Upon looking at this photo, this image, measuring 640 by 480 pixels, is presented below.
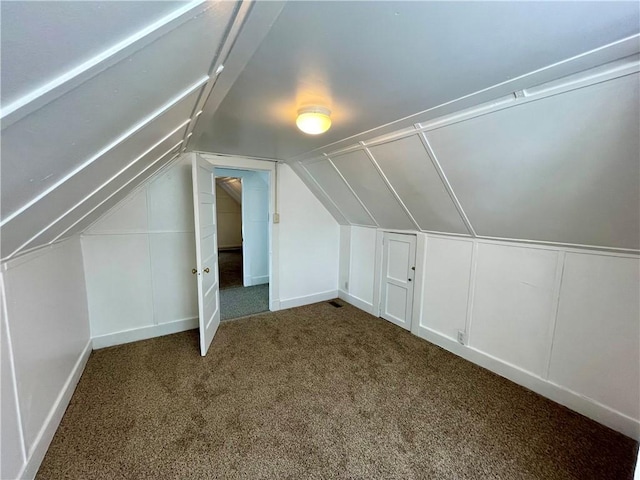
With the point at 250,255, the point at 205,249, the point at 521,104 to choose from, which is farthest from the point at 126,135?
the point at 250,255

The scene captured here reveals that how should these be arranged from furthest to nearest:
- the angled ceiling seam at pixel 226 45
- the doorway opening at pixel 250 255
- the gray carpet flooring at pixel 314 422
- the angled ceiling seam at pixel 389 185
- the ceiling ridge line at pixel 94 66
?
the doorway opening at pixel 250 255 < the angled ceiling seam at pixel 389 185 < the gray carpet flooring at pixel 314 422 < the angled ceiling seam at pixel 226 45 < the ceiling ridge line at pixel 94 66

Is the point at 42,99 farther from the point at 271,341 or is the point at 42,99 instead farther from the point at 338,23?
the point at 271,341

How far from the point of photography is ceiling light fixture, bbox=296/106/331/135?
5.45 feet

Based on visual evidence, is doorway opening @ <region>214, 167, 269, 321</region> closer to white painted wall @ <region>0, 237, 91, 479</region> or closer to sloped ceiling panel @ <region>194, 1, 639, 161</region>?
white painted wall @ <region>0, 237, 91, 479</region>

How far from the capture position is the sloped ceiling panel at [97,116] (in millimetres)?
688

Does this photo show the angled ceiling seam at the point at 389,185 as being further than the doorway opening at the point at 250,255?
No

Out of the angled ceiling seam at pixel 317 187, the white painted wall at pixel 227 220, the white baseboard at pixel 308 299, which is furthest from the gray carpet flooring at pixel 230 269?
the angled ceiling seam at pixel 317 187

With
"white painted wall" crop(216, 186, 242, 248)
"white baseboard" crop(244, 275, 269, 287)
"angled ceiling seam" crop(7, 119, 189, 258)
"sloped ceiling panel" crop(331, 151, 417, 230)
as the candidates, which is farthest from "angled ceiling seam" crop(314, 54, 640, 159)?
"white painted wall" crop(216, 186, 242, 248)

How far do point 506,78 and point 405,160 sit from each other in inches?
37.6

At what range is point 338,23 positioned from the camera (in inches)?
37.6

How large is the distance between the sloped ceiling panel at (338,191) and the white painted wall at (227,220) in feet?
18.3

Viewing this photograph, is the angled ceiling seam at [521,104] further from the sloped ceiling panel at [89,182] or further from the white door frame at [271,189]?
the sloped ceiling panel at [89,182]

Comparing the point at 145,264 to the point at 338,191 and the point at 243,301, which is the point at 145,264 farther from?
the point at 338,191

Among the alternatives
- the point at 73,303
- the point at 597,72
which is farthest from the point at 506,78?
the point at 73,303
